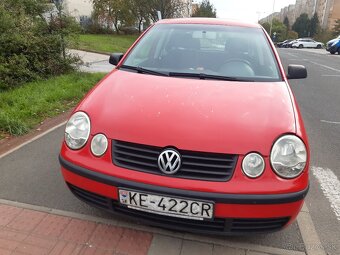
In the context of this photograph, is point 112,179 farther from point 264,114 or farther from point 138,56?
point 138,56

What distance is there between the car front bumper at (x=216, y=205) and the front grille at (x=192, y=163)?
0.35 ft

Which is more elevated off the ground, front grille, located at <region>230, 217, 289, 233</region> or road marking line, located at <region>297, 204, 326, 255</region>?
front grille, located at <region>230, 217, 289, 233</region>

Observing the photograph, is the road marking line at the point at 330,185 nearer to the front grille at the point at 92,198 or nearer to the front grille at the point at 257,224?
the front grille at the point at 257,224

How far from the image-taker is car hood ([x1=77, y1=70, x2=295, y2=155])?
2193 millimetres

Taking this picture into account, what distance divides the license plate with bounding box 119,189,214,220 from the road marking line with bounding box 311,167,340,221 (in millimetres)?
1495

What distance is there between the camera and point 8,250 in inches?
93.9

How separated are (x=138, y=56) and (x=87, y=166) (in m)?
1.57

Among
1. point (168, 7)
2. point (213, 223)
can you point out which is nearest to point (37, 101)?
point (213, 223)

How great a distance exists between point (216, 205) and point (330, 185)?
6.53 feet

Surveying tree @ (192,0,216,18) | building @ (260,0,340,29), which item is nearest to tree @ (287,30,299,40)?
building @ (260,0,340,29)

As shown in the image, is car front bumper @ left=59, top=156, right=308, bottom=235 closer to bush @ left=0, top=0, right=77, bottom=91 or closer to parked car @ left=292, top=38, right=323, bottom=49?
bush @ left=0, top=0, right=77, bottom=91

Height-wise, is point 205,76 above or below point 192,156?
above

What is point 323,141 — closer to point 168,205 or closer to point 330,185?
point 330,185

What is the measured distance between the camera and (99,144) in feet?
7.64
